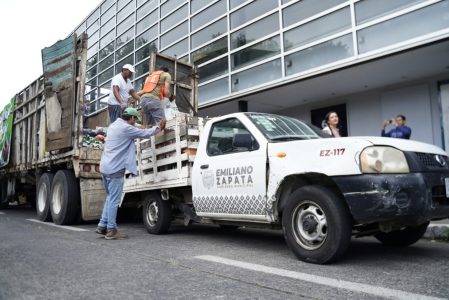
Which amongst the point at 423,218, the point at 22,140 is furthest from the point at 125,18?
the point at 423,218

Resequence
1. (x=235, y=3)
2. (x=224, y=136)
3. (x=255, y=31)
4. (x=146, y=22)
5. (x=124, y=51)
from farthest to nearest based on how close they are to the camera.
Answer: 1. (x=124, y=51)
2. (x=146, y=22)
3. (x=235, y=3)
4. (x=255, y=31)
5. (x=224, y=136)

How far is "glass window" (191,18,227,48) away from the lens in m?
13.4

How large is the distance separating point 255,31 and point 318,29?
2377 millimetres

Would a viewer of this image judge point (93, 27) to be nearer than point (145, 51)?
No

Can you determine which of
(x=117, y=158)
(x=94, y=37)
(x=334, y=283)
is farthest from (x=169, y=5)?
(x=334, y=283)

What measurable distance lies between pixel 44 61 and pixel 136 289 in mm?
7339

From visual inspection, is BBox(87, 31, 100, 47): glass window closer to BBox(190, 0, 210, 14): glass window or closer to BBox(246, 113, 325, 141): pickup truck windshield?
BBox(190, 0, 210, 14): glass window

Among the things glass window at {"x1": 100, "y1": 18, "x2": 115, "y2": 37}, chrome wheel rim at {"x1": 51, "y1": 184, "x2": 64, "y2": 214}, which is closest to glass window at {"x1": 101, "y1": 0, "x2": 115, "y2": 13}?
glass window at {"x1": 100, "y1": 18, "x2": 115, "y2": 37}

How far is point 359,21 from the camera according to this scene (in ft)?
31.0

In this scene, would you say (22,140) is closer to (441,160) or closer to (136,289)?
(136,289)

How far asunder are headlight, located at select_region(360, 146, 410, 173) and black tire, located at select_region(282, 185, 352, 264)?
0.42 meters

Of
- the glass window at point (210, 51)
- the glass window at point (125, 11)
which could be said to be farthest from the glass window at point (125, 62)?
the glass window at point (210, 51)

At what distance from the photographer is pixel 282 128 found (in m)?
4.75

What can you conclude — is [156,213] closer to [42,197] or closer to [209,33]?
[42,197]
